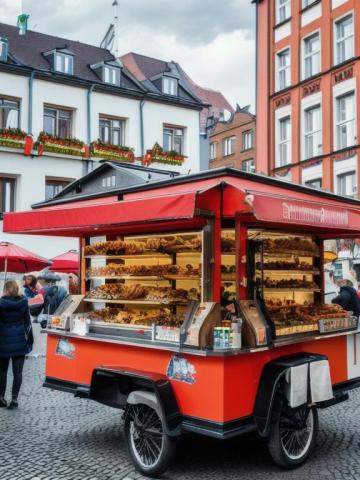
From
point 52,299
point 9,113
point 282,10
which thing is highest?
point 282,10

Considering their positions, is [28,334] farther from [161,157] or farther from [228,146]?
[228,146]

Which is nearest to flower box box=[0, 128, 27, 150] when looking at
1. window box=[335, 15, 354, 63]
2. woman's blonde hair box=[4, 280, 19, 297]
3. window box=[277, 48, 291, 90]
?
window box=[277, 48, 291, 90]

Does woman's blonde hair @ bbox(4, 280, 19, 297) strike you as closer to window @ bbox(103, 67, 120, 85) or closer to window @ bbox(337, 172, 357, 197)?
window @ bbox(337, 172, 357, 197)

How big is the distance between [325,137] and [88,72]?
10.8 meters

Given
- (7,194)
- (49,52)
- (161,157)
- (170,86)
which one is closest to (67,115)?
(49,52)

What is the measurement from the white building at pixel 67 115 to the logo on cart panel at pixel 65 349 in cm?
1653

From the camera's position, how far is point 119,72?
28.4 m

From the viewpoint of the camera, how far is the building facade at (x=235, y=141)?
45.8 m

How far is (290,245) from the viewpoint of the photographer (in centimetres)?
743

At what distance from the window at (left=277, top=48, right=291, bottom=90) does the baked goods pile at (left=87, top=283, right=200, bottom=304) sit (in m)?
21.1

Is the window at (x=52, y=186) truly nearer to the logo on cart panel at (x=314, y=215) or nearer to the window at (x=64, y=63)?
the window at (x=64, y=63)

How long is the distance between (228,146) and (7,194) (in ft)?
87.4

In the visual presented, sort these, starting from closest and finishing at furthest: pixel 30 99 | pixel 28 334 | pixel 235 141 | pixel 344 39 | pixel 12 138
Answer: pixel 28 334
pixel 12 138
pixel 344 39
pixel 30 99
pixel 235 141

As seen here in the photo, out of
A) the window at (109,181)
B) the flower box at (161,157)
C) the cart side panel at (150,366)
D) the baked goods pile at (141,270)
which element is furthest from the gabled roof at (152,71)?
the cart side panel at (150,366)
